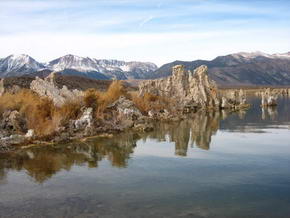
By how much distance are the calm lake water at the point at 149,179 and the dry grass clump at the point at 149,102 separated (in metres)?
18.8

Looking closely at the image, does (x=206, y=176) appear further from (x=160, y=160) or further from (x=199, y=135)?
(x=199, y=135)

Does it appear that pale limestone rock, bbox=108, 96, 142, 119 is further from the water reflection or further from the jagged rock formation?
the jagged rock formation

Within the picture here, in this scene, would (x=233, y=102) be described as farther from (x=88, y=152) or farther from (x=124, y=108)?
(x=88, y=152)

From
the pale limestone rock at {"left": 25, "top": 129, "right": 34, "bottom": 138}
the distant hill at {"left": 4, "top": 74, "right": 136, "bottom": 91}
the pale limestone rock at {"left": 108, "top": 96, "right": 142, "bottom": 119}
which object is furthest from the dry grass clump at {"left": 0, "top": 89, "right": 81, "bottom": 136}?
the distant hill at {"left": 4, "top": 74, "right": 136, "bottom": 91}

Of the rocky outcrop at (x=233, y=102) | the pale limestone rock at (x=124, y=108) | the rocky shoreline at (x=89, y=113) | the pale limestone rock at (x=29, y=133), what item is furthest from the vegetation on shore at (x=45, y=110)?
the rocky outcrop at (x=233, y=102)

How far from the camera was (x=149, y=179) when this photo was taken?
810 inches

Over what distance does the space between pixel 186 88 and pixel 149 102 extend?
18606mm

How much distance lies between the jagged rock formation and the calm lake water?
34142 millimetres

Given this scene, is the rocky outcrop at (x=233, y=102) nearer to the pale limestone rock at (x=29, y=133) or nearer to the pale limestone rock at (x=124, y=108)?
the pale limestone rock at (x=124, y=108)

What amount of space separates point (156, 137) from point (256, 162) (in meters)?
12.8

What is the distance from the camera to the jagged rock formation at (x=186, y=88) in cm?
6800

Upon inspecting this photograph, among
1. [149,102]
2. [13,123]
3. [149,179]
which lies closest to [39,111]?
[13,123]

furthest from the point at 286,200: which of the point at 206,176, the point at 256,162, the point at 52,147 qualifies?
the point at 52,147

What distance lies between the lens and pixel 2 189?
1909cm
